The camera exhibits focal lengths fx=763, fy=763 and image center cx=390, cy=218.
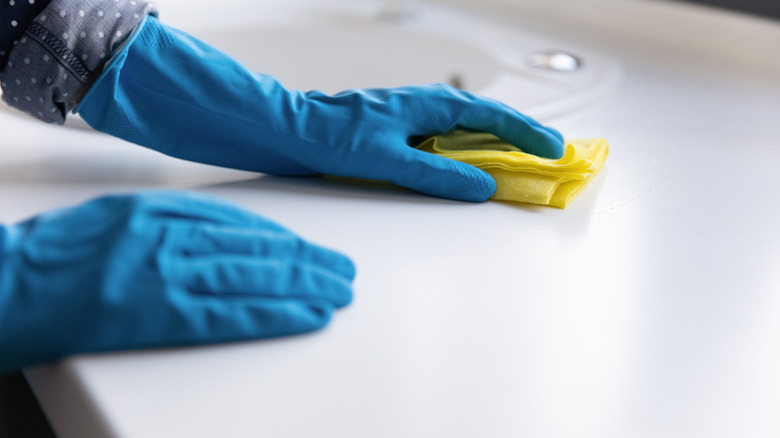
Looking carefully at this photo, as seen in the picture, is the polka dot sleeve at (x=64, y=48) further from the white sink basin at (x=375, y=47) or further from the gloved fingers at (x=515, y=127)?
the white sink basin at (x=375, y=47)

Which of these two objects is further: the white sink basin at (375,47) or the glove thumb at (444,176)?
the white sink basin at (375,47)

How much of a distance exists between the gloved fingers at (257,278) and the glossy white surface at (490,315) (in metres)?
0.03

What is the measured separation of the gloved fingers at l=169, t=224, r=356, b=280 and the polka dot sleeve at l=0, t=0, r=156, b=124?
0.27 m

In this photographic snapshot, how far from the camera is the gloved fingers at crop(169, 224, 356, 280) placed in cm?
56

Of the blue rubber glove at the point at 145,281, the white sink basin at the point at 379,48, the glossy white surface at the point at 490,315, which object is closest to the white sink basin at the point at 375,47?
the white sink basin at the point at 379,48

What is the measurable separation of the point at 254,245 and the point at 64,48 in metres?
0.30

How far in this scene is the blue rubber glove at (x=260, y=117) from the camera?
2.49 ft

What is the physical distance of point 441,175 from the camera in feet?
2.54

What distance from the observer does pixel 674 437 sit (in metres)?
0.50

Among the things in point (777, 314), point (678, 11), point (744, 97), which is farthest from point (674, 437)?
point (678, 11)

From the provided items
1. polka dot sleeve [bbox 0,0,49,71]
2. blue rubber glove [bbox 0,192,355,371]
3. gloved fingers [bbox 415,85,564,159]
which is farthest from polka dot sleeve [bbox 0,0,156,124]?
gloved fingers [bbox 415,85,564,159]

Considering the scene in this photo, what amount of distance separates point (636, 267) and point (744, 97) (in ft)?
1.96

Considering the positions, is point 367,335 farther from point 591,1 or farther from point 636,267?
point 591,1

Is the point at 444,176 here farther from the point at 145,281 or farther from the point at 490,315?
the point at 145,281
